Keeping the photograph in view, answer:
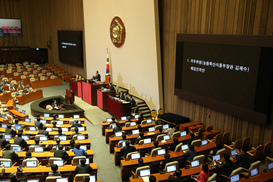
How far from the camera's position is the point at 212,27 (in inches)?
438

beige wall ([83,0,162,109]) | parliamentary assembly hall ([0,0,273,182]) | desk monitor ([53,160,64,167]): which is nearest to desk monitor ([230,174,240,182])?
parliamentary assembly hall ([0,0,273,182])

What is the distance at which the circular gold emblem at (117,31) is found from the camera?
55.7 feet

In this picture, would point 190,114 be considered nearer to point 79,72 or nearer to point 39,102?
point 39,102

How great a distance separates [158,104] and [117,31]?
579 cm

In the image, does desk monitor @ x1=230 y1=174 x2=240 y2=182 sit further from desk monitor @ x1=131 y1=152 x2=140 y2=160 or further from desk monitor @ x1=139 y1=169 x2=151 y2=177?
desk monitor @ x1=131 y1=152 x2=140 y2=160

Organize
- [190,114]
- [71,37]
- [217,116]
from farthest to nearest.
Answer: [71,37]
[190,114]
[217,116]

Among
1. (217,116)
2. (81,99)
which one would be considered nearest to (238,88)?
(217,116)

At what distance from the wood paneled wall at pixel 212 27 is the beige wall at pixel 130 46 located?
64cm

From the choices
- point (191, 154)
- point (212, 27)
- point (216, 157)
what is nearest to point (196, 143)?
point (191, 154)

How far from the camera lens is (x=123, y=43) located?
1712 cm

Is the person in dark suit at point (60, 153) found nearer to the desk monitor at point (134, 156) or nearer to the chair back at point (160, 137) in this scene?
the desk monitor at point (134, 156)

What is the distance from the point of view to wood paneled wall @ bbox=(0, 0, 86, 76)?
84.9 ft

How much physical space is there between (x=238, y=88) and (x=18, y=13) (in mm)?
25518

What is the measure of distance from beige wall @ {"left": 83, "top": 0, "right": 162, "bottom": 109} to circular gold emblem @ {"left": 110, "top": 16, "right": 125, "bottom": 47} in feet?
1.00
